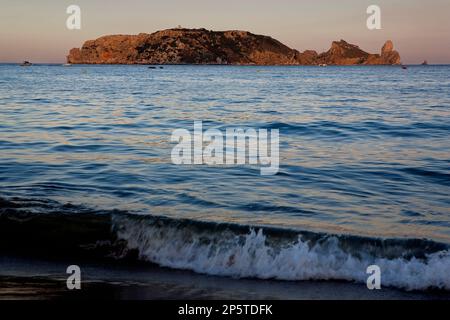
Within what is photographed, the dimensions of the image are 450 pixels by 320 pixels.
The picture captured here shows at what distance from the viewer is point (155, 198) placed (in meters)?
12.2

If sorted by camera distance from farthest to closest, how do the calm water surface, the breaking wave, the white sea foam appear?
the calm water surface
the breaking wave
the white sea foam

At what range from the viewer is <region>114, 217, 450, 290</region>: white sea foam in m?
8.20

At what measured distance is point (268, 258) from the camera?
8.79 metres

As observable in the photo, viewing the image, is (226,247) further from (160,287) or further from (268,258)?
(160,287)

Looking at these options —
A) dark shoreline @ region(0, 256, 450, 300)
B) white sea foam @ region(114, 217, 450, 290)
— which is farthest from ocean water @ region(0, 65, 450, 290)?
dark shoreline @ region(0, 256, 450, 300)

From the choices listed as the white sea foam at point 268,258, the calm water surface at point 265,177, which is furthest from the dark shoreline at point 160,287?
the calm water surface at point 265,177

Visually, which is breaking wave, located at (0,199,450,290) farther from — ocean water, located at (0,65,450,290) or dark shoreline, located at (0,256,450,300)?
dark shoreline, located at (0,256,450,300)

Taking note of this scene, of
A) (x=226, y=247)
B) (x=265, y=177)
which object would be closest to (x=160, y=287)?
(x=226, y=247)

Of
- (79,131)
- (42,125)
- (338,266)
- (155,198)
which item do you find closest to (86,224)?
(155,198)

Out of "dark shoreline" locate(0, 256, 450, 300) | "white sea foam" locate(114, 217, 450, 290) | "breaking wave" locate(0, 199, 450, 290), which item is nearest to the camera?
"dark shoreline" locate(0, 256, 450, 300)

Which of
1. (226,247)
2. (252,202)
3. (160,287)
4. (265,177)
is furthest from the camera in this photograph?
(265,177)

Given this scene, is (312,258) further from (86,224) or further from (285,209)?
(86,224)

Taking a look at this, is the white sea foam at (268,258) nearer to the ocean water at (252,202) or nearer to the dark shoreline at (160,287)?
the ocean water at (252,202)

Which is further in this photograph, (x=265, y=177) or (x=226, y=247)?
(x=265, y=177)
